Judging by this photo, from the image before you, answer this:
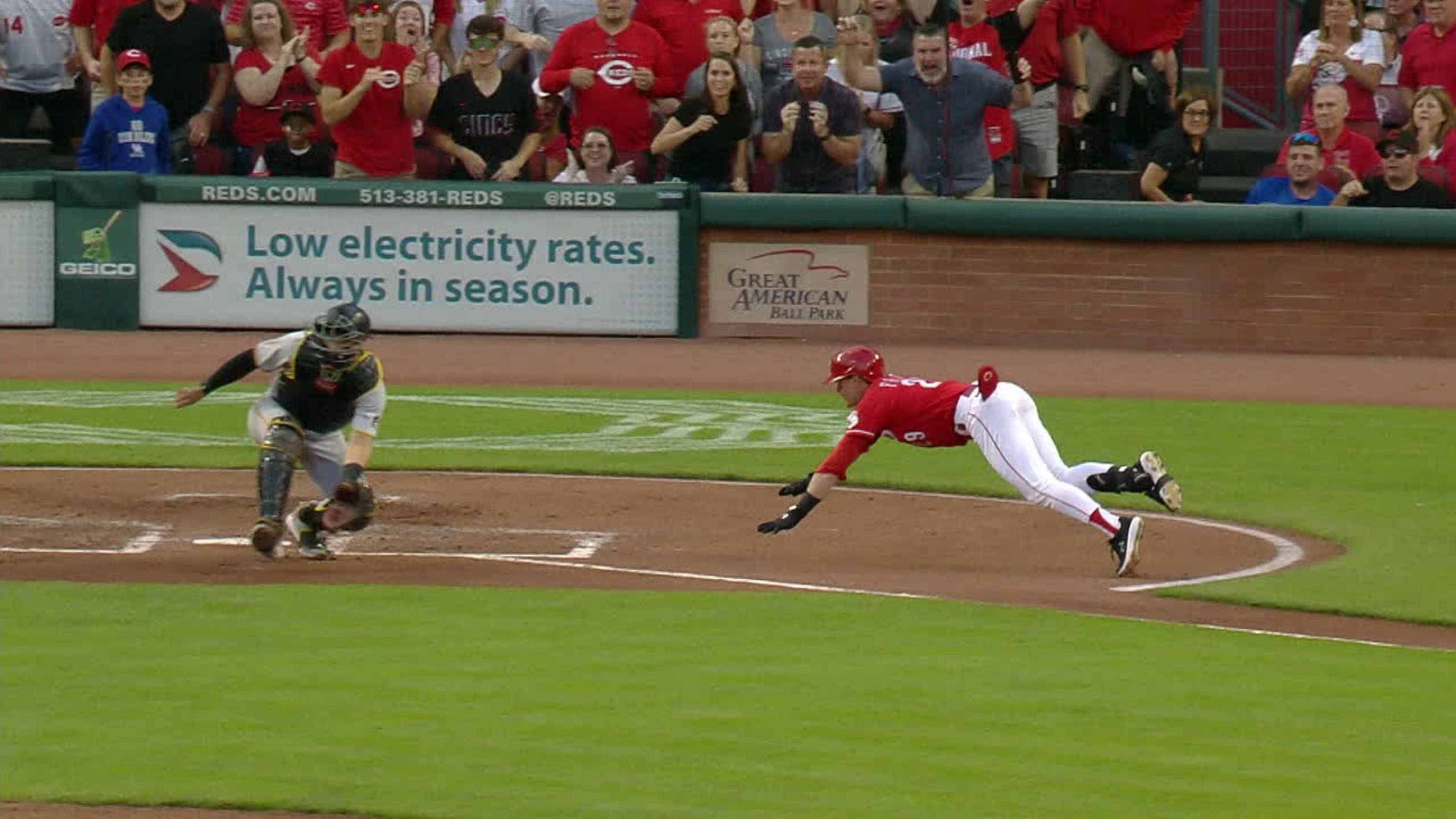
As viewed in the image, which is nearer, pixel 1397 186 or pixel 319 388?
pixel 319 388

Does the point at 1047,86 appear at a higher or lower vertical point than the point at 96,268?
higher

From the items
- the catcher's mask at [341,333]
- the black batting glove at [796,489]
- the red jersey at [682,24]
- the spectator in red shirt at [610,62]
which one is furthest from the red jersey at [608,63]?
the black batting glove at [796,489]

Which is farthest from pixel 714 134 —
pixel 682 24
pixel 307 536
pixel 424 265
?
pixel 307 536

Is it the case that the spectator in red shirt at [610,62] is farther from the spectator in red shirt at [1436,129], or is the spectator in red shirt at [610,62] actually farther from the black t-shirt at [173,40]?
the spectator in red shirt at [1436,129]

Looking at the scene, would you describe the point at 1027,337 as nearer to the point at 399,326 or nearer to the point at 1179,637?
the point at 399,326

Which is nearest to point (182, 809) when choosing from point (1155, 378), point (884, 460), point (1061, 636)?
point (1061, 636)

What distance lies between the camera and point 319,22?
20.9 metres

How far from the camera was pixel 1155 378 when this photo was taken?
63.0 feet

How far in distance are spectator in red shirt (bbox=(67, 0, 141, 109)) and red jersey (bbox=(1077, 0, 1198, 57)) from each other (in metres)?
8.43

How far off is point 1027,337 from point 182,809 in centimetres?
1385

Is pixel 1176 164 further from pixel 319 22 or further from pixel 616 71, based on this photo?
pixel 319 22

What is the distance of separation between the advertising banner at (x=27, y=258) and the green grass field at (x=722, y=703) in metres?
10.2

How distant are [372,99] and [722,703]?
12124 mm

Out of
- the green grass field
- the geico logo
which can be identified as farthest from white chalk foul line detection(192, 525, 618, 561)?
the geico logo
